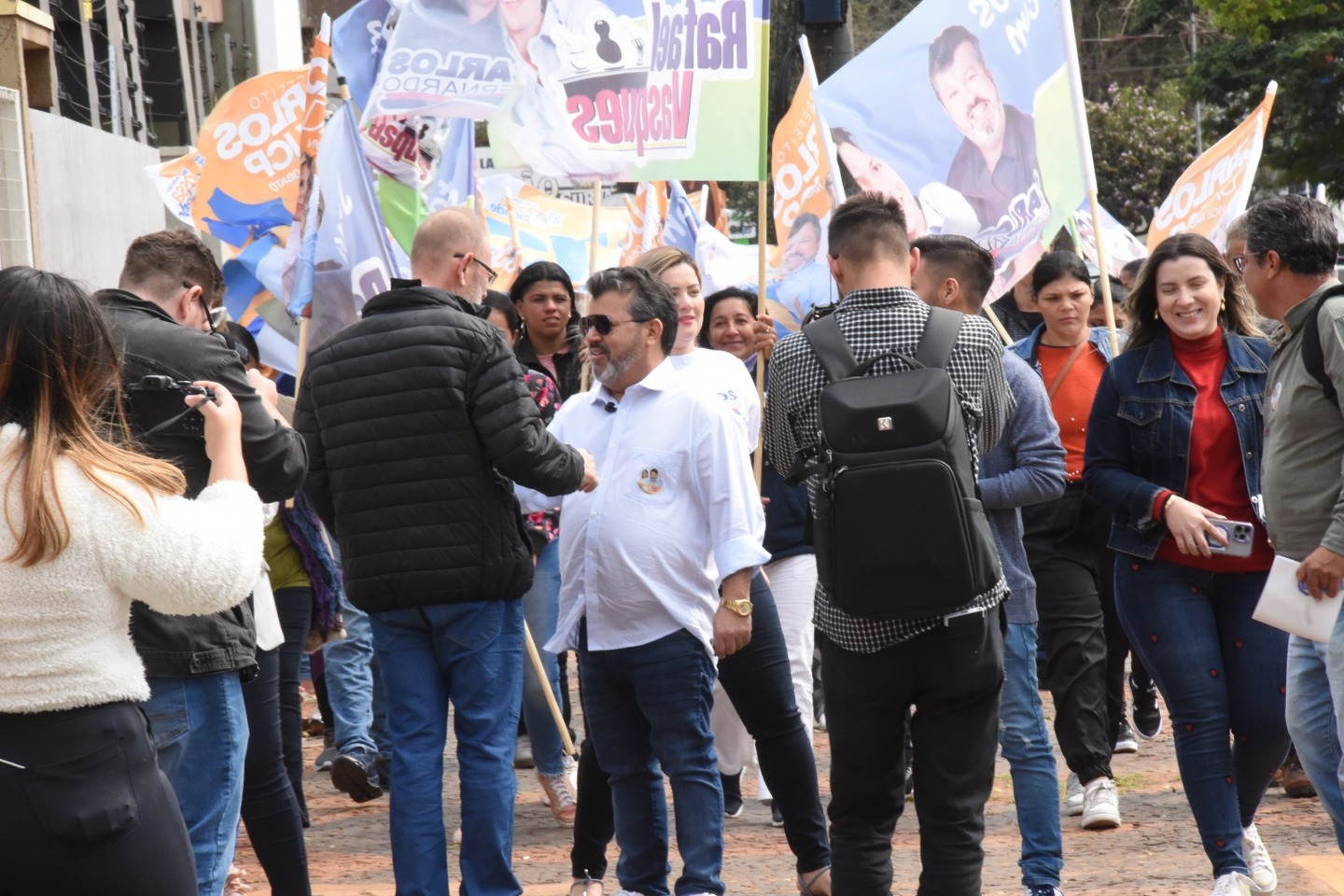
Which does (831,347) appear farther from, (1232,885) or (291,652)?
(291,652)

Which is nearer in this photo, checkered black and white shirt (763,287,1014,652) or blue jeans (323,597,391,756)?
checkered black and white shirt (763,287,1014,652)

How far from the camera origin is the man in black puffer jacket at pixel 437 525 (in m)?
4.87

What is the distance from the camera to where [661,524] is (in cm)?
506

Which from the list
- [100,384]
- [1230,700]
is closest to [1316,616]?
[1230,700]

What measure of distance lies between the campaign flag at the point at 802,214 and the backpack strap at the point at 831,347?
462 cm

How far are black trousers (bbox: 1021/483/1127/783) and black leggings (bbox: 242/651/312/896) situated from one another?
291cm

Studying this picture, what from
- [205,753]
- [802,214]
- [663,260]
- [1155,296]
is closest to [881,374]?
[1155,296]

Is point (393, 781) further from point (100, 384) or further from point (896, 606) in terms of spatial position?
point (100, 384)

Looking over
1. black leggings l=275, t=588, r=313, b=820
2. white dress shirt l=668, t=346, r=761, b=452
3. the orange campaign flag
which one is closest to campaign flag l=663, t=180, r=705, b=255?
the orange campaign flag

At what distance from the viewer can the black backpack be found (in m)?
3.93

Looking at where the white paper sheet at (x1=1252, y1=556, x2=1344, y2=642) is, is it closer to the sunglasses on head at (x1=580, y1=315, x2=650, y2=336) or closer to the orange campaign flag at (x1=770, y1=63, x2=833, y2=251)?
the sunglasses on head at (x1=580, y1=315, x2=650, y2=336)

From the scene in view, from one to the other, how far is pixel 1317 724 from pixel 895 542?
1533 mm

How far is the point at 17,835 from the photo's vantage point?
9.37ft

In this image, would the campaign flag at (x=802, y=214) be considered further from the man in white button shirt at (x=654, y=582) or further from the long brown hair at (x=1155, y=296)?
the man in white button shirt at (x=654, y=582)
